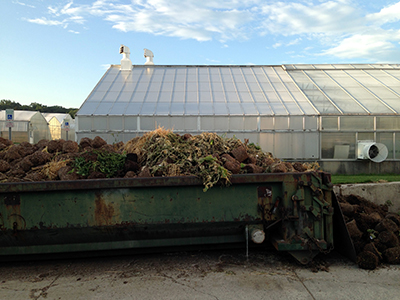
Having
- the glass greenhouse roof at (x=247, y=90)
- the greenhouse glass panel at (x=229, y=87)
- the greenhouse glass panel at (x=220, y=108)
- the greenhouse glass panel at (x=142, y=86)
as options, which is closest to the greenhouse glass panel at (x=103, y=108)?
the glass greenhouse roof at (x=247, y=90)

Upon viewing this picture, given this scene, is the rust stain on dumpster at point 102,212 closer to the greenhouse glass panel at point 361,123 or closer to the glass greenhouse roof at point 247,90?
the glass greenhouse roof at point 247,90

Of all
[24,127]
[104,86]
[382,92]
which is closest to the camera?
[382,92]

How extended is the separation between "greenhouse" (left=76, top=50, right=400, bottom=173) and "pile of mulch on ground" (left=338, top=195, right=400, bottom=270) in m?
7.88

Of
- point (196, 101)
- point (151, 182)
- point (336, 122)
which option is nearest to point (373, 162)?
point (336, 122)

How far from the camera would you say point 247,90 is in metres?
15.5

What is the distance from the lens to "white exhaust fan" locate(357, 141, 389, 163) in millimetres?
12242

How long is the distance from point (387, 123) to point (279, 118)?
4.70m

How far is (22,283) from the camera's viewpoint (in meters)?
3.58

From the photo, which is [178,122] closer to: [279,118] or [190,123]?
[190,123]

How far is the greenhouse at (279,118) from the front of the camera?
12.8 metres

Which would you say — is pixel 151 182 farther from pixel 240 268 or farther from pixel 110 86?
pixel 110 86

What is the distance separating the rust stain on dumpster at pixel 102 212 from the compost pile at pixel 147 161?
487 millimetres

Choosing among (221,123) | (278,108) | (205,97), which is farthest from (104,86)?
(278,108)

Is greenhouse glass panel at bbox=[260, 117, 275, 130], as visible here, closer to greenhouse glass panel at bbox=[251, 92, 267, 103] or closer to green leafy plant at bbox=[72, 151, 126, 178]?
greenhouse glass panel at bbox=[251, 92, 267, 103]
